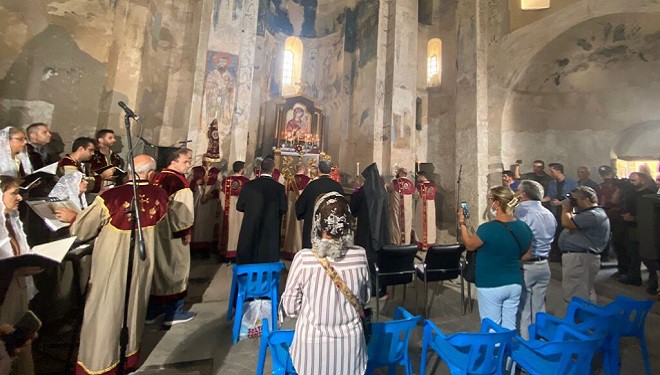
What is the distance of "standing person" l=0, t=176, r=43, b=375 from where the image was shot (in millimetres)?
1654

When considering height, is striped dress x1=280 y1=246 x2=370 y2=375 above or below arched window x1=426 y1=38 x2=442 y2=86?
below

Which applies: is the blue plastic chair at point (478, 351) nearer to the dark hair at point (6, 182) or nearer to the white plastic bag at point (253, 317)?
the white plastic bag at point (253, 317)

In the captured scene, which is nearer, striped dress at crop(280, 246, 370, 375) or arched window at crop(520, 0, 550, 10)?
striped dress at crop(280, 246, 370, 375)

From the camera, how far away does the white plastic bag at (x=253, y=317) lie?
3.16m

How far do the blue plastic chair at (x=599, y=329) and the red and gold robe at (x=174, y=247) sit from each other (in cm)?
370

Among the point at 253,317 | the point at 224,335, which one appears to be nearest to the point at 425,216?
the point at 253,317

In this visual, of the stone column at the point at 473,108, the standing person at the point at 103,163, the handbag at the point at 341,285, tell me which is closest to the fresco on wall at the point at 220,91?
the standing person at the point at 103,163

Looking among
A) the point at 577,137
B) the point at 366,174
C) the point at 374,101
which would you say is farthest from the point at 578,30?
the point at 366,174

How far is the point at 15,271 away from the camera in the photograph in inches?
55.1

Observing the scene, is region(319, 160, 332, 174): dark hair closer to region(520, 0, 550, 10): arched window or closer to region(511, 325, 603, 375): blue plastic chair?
region(511, 325, 603, 375): blue plastic chair

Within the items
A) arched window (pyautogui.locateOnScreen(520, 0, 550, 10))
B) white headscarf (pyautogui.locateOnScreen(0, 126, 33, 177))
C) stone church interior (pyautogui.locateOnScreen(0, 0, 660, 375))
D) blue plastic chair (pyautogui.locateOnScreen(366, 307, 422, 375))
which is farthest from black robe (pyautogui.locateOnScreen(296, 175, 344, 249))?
arched window (pyautogui.locateOnScreen(520, 0, 550, 10))

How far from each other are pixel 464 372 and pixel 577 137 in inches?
414

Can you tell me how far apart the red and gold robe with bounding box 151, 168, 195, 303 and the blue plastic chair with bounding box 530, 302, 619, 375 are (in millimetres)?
3701

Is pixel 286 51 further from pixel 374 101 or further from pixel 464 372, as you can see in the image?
pixel 464 372
